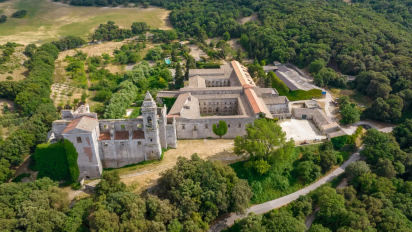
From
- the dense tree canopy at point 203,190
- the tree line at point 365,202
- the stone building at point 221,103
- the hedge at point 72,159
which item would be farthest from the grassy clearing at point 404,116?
the hedge at point 72,159

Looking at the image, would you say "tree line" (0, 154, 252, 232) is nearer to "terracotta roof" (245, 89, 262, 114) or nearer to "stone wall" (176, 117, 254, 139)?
"stone wall" (176, 117, 254, 139)

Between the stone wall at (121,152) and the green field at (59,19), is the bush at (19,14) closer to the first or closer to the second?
the green field at (59,19)

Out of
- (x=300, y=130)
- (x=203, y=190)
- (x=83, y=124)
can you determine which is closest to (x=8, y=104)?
(x=83, y=124)

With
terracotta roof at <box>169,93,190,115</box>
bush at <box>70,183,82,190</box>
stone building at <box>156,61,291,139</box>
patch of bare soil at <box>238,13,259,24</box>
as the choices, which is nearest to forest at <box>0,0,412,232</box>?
bush at <box>70,183,82,190</box>

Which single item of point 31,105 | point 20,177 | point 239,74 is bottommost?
point 20,177

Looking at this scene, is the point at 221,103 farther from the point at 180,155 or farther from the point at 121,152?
the point at 121,152

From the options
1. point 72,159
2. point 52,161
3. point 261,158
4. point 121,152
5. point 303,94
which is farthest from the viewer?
point 303,94
